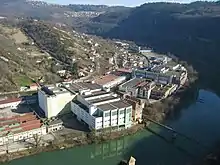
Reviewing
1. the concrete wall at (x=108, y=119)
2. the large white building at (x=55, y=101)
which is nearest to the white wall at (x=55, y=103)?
the large white building at (x=55, y=101)

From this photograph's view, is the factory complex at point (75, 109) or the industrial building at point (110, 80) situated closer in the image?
the factory complex at point (75, 109)

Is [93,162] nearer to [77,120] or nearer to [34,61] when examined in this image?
[77,120]

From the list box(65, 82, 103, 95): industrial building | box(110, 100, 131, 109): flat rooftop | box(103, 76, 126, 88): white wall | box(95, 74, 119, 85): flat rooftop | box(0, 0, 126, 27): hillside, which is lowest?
box(103, 76, 126, 88): white wall

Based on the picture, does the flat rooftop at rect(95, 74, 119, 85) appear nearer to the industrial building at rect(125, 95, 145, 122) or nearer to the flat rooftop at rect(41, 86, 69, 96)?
the flat rooftop at rect(41, 86, 69, 96)

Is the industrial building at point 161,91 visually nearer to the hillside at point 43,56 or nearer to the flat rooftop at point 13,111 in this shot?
the hillside at point 43,56

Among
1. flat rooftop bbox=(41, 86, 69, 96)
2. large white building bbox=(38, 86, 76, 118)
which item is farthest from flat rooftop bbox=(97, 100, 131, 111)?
flat rooftop bbox=(41, 86, 69, 96)

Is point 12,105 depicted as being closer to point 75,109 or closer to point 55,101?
point 55,101

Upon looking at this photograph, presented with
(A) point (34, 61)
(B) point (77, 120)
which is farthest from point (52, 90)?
(A) point (34, 61)
